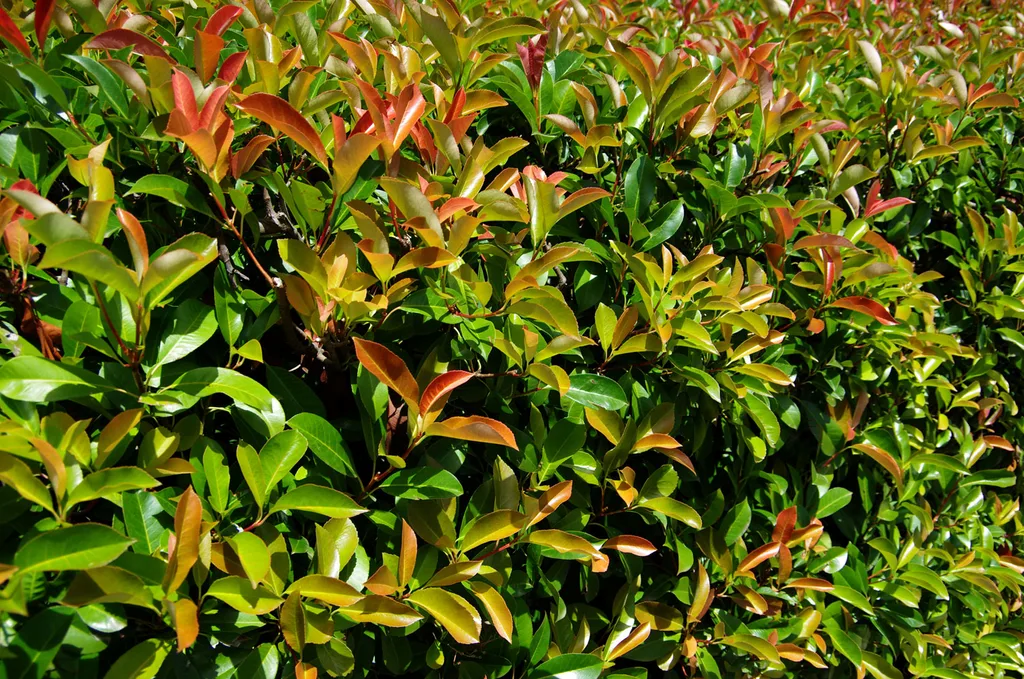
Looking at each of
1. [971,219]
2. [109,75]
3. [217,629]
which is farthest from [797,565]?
[109,75]

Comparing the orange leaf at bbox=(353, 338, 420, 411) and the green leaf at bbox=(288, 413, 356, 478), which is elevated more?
the orange leaf at bbox=(353, 338, 420, 411)

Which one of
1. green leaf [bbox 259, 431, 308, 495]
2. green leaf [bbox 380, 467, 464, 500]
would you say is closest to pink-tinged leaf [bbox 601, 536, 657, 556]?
green leaf [bbox 380, 467, 464, 500]

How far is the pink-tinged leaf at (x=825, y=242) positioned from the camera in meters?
1.87

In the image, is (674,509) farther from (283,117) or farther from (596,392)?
(283,117)

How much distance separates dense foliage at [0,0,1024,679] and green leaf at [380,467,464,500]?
0.04 ft

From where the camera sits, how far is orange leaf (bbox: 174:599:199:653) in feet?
3.24

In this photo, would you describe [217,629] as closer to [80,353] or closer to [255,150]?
[80,353]

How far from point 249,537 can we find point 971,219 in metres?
2.63

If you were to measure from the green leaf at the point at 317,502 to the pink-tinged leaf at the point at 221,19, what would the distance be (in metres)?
1.06

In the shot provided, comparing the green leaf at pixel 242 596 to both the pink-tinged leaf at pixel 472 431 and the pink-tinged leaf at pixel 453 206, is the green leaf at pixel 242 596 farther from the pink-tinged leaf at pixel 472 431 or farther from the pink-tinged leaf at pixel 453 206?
the pink-tinged leaf at pixel 453 206

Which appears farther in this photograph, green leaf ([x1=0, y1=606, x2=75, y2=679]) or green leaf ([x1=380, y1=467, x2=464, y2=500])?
green leaf ([x1=380, y1=467, x2=464, y2=500])

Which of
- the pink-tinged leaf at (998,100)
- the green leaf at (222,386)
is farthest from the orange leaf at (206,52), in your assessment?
the pink-tinged leaf at (998,100)

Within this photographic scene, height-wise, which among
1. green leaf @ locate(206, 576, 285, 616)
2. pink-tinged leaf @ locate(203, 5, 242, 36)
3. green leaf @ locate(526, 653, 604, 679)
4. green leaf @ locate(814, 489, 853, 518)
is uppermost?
pink-tinged leaf @ locate(203, 5, 242, 36)

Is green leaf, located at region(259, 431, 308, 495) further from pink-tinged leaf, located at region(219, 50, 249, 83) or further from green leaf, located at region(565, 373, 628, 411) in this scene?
pink-tinged leaf, located at region(219, 50, 249, 83)
